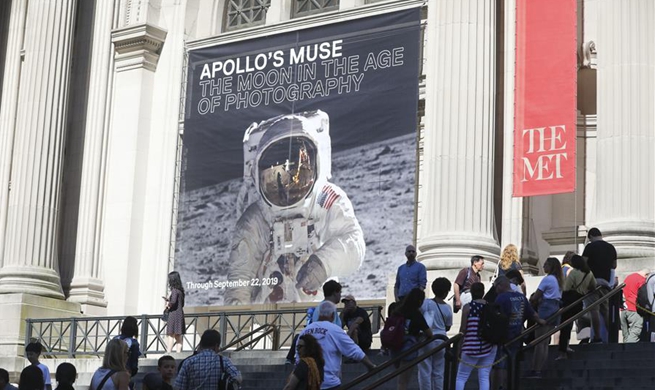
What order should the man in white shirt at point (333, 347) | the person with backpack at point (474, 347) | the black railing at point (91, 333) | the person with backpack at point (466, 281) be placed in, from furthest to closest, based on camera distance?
1. the black railing at point (91, 333)
2. the person with backpack at point (466, 281)
3. the person with backpack at point (474, 347)
4. the man in white shirt at point (333, 347)

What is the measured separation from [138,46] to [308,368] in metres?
19.0

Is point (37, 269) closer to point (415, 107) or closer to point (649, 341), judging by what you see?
point (415, 107)

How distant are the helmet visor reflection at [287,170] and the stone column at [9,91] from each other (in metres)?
6.77

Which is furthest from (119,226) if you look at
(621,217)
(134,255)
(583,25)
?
(621,217)

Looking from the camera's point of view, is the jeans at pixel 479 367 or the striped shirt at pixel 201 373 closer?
the striped shirt at pixel 201 373

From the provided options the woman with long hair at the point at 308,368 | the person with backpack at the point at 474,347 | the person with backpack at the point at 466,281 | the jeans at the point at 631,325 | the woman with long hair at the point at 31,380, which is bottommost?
the woman with long hair at the point at 31,380

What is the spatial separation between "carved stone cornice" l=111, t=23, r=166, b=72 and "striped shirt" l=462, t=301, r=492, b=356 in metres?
16.3

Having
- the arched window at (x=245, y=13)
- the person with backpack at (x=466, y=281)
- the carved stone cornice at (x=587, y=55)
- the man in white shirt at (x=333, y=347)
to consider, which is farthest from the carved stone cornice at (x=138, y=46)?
the man in white shirt at (x=333, y=347)

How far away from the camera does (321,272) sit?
1001 inches

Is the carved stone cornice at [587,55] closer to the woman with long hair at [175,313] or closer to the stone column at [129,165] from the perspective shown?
the woman with long hair at [175,313]

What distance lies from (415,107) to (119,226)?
766 centimetres

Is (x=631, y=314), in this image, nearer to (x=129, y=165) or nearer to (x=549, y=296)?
(x=549, y=296)

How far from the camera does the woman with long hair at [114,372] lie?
11805 millimetres

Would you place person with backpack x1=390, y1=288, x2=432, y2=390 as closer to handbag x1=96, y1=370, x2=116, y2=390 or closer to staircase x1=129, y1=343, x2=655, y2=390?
staircase x1=129, y1=343, x2=655, y2=390
